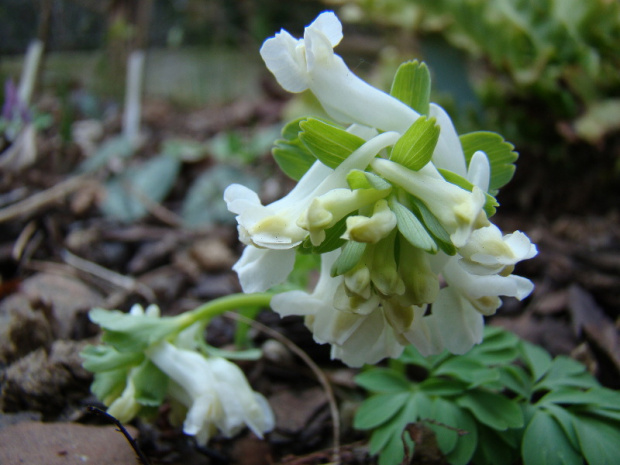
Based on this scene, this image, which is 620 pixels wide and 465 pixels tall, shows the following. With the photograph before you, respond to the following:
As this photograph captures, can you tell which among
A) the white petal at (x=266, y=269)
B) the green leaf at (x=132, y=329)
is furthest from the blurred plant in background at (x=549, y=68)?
the green leaf at (x=132, y=329)

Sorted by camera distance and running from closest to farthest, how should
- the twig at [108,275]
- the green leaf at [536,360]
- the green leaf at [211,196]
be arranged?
the green leaf at [536,360], the twig at [108,275], the green leaf at [211,196]

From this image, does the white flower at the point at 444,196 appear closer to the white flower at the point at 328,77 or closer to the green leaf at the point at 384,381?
the white flower at the point at 328,77

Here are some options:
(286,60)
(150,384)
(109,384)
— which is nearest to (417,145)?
(286,60)

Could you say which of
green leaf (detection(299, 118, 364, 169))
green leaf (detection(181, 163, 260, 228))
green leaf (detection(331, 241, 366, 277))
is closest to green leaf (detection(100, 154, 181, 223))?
green leaf (detection(181, 163, 260, 228))

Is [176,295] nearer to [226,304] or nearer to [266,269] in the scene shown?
Result: [226,304]

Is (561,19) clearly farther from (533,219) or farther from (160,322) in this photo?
(160,322)

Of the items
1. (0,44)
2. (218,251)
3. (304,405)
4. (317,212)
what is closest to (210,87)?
(0,44)

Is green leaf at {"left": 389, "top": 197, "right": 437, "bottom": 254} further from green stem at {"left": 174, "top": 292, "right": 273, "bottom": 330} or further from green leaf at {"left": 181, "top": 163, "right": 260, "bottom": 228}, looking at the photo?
green leaf at {"left": 181, "top": 163, "right": 260, "bottom": 228}
